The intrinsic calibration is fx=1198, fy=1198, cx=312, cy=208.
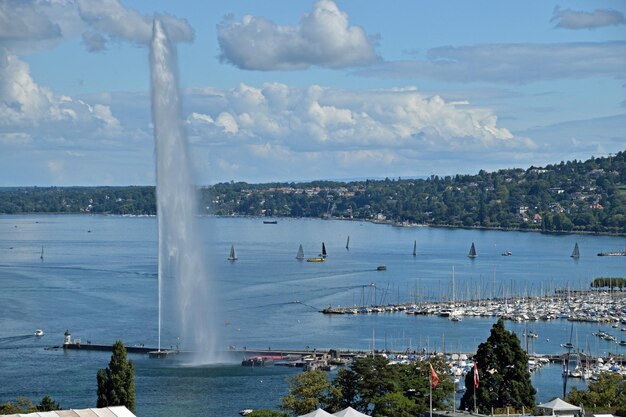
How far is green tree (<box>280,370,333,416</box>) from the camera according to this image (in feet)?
103

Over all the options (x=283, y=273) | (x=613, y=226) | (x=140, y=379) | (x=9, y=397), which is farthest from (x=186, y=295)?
(x=613, y=226)

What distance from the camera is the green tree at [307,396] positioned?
1241 inches

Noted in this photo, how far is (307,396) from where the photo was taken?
3186cm

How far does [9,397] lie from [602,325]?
35.4 m

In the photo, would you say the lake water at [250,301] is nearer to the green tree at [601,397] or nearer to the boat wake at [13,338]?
the boat wake at [13,338]

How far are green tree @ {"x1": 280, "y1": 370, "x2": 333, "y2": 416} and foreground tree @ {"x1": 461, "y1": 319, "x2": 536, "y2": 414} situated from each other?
393 centimetres

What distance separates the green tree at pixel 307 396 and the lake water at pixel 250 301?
4.92 m

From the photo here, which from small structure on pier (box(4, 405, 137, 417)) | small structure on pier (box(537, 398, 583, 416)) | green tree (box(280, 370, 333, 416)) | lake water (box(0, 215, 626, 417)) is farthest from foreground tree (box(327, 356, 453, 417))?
small structure on pier (box(4, 405, 137, 417))

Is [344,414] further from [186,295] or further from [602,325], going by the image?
[602,325]

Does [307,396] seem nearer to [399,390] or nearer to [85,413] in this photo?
[399,390]

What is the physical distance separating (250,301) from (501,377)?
4039cm

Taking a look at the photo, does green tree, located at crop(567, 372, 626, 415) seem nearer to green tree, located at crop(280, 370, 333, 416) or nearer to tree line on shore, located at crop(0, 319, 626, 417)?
tree line on shore, located at crop(0, 319, 626, 417)

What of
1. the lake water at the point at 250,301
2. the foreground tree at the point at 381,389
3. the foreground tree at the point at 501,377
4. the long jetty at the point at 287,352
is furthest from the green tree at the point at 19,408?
the long jetty at the point at 287,352

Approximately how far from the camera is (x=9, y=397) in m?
38.5
